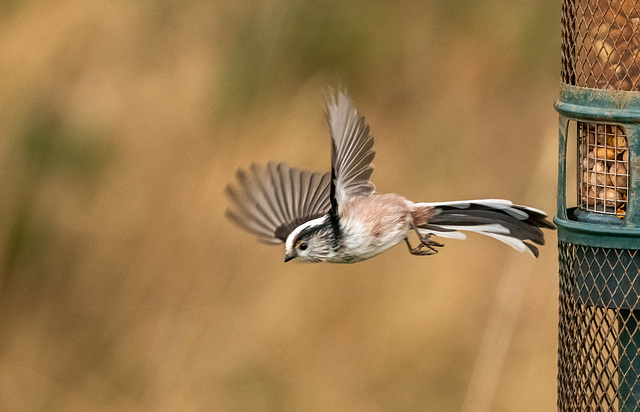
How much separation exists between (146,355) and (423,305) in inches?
72.8

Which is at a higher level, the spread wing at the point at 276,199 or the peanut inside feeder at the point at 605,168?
the peanut inside feeder at the point at 605,168

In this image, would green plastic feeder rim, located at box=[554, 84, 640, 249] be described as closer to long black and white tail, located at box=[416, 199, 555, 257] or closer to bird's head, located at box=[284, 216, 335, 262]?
long black and white tail, located at box=[416, 199, 555, 257]

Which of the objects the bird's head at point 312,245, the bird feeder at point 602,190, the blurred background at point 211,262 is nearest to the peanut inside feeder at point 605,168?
the bird feeder at point 602,190

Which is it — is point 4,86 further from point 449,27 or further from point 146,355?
point 449,27

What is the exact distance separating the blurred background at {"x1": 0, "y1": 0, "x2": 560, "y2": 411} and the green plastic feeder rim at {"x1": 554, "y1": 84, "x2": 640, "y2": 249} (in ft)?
9.88

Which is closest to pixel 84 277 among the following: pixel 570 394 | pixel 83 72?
pixel 83 72

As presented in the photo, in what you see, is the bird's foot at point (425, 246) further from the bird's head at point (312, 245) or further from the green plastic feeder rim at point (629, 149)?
the green plastic feeder rim at point (629, 149)

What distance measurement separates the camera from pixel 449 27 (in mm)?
6758

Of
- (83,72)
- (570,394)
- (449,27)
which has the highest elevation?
(449,27)

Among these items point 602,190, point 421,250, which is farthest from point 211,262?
point 602,190

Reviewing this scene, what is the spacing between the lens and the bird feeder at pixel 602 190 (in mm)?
3049

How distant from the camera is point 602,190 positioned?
10.5ft

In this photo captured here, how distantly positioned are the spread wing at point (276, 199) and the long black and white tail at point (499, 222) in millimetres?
696

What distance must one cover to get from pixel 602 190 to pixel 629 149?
210mm
